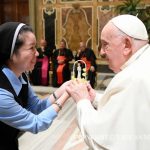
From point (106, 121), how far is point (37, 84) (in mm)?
7540

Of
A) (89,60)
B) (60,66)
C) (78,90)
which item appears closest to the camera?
(78,90)

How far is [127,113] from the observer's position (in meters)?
1.68

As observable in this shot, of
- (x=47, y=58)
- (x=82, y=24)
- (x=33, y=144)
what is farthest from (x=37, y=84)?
(x=33, y=144)

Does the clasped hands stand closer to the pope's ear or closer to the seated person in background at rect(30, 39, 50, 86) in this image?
the pope's ear

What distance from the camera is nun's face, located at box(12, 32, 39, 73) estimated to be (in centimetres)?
194

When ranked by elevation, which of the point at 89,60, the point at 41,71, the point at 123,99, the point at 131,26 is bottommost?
the point at 41,71

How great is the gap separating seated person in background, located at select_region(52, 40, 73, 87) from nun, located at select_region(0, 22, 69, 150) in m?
6.65

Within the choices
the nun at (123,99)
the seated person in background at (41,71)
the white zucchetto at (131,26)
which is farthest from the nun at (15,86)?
the seated person in background at (41,71)

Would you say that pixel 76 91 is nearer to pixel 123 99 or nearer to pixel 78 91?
pixel 78 91

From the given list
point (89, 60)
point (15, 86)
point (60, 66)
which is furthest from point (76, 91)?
point (60, 66)

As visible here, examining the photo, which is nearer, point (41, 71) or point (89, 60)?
point (89, 60)

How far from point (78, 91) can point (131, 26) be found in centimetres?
58

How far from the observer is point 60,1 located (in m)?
11.0

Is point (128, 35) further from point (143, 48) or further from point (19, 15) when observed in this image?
point (19, 15)
